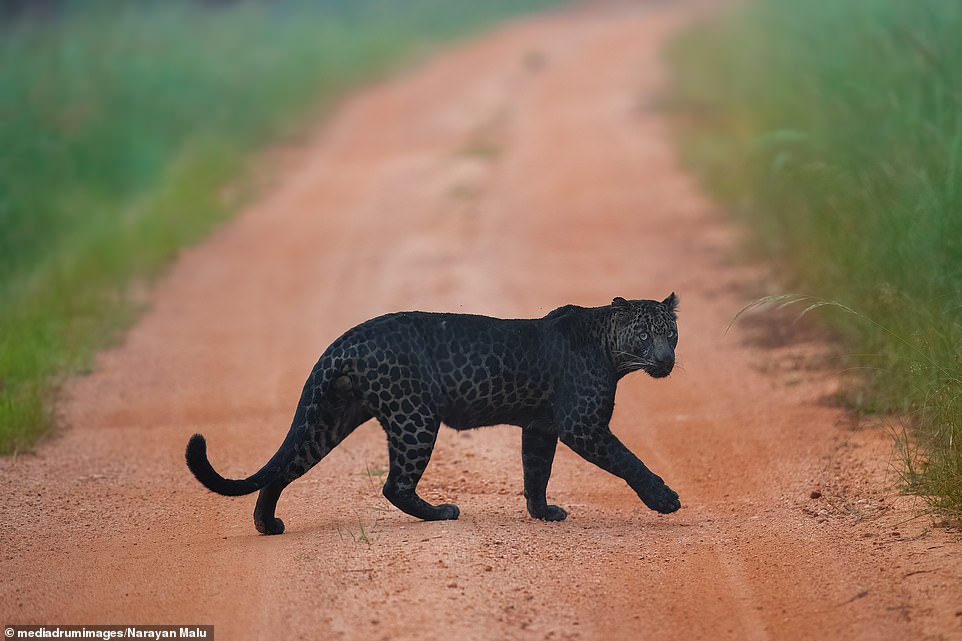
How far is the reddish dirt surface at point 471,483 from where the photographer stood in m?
5.48

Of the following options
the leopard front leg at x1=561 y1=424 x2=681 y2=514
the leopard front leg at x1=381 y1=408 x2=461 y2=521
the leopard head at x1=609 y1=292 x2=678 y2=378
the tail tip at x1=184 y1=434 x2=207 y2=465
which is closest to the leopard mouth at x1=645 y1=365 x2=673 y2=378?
the leopard head at x1=609 y1=292 x2=678 y2=378

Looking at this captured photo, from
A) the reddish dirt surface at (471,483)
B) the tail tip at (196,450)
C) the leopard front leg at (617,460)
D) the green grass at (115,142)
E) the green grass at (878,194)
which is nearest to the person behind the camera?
the reddish dirt surface at (471,483)

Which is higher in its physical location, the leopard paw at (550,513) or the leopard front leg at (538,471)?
the leopard front leg at (538,471)

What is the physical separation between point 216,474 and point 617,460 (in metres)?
1.86

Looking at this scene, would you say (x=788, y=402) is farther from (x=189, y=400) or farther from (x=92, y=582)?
(x=92, y=582)

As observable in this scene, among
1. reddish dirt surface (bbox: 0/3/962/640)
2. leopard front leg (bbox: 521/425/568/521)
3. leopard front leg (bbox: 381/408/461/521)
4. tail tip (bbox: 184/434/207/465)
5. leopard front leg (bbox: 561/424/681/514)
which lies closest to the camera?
reddish dirt surface (bbox: 0/3/962/640)

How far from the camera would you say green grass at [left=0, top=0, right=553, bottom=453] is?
11524 millimetres

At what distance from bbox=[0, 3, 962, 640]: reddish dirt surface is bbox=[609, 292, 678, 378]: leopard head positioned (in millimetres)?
768

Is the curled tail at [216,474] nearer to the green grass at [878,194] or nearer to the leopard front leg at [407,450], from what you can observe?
the leopard front leg at [407,450]

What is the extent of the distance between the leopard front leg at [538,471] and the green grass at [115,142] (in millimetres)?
3430

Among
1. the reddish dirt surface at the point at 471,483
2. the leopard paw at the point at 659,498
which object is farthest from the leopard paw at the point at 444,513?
the leopard paw at the point at 659,498

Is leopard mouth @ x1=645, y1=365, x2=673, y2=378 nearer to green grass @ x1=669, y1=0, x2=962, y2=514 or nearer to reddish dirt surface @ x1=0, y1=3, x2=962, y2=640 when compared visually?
reddish dirt surface @ x1=0, y1=3, x2=962, y2=640

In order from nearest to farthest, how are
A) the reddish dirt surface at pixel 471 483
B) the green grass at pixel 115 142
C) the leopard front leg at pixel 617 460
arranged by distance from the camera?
the reddish dirt surface at pixel 471 483
the leopard front leg at pixel 617 460
the green grass at pixel 115 142

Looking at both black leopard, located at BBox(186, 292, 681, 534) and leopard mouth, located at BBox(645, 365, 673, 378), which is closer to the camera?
black leopard, located at BBox(186, 292, 681, 534)
